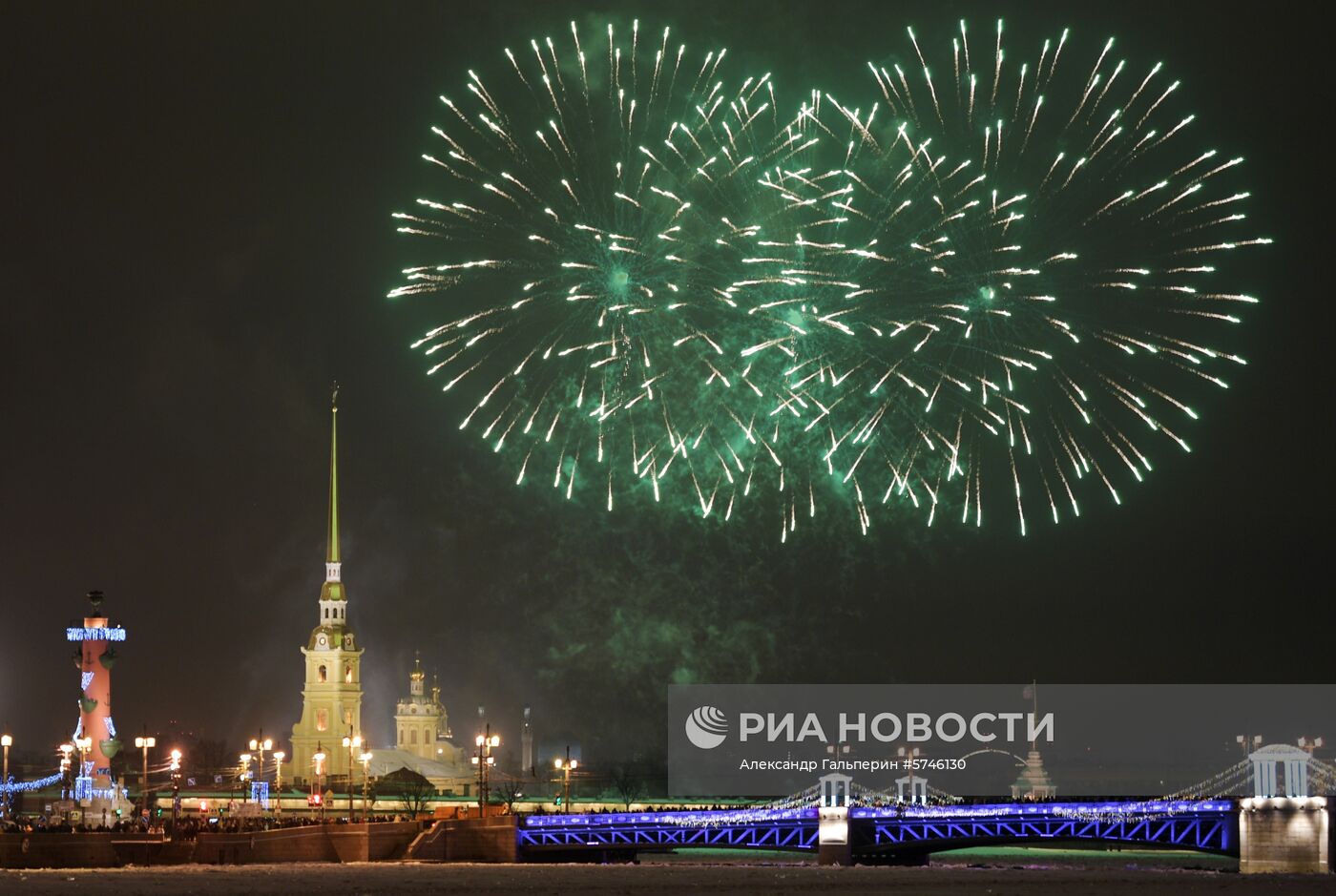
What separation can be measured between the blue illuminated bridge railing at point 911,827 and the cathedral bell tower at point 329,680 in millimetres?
71725

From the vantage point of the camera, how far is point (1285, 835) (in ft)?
204

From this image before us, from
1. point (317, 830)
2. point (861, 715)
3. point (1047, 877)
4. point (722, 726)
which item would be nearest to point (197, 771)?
point (722, 726)

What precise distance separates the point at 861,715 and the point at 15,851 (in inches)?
1848

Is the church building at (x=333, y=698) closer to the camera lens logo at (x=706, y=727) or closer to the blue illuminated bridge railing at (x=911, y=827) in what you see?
the camera lens logo at (x=706, y=727)

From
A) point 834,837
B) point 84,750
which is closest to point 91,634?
point 84,750

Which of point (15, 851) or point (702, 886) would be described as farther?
point (15, 851)

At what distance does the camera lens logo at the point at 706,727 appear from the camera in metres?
103

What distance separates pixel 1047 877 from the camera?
194 ft

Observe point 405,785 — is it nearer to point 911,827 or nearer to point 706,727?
point 706,727

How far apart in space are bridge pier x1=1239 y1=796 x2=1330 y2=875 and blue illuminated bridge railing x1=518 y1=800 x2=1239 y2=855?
0.96 m

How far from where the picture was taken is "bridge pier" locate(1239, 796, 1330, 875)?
62.0m

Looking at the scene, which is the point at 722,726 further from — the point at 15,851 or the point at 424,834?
the point at 15,851

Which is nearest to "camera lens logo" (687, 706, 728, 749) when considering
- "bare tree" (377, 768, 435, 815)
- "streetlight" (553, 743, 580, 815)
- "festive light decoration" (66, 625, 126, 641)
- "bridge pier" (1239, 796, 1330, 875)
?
"streetlight" (553, 743, 580, 815)

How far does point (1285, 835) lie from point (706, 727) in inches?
1780
